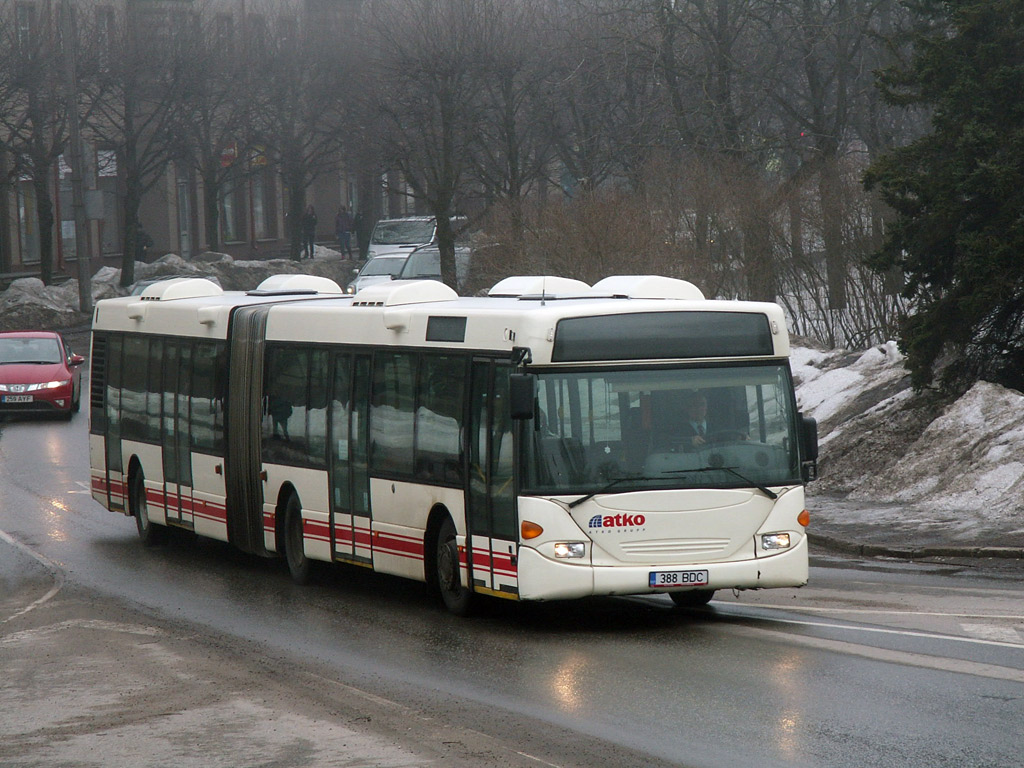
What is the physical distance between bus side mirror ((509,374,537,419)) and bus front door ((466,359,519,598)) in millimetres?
407

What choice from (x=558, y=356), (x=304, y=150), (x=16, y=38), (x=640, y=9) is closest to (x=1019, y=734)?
(x=558, y=356)

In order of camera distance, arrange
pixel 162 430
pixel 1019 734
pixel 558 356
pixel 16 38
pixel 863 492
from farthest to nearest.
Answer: pixel 16 38 → pixel 863 492 → pixel 162 430 → pixel 558 356 → pixel 1019 734

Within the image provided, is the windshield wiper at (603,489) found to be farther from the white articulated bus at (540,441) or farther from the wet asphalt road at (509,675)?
the wet asphalt road at (509,675)

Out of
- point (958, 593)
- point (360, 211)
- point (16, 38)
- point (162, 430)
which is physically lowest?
point (958, 593)

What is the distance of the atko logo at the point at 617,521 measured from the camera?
424 inches

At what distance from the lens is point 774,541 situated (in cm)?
1107

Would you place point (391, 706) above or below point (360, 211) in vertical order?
below

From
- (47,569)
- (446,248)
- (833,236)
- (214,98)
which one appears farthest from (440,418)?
(214,98)

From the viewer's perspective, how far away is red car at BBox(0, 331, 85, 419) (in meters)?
30.6

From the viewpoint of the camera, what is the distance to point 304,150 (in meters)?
64.2

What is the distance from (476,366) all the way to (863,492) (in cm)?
838

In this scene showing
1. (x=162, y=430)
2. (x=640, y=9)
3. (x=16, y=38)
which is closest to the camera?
(x=162, y=430)

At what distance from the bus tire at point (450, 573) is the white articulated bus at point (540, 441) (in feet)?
0.06

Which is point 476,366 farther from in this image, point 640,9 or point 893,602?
point 640,9
